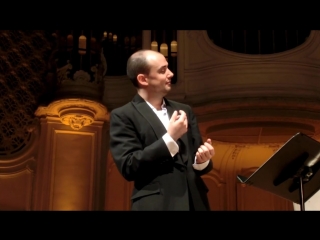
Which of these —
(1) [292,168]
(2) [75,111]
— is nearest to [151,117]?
(1) [292,168]

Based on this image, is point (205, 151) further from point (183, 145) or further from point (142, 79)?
point (142, 79)

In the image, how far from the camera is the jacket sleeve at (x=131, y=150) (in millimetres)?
2604

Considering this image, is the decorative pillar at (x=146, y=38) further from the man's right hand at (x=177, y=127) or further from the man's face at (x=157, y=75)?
the man's right hand at (x=177, y=127)

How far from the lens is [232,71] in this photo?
314 inches

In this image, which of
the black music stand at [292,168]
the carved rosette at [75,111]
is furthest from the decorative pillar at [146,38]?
the black music stand at [292,168]

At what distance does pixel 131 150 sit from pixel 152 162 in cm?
13

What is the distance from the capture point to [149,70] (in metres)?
2.82

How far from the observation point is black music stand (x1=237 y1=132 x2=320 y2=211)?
297 centimetres

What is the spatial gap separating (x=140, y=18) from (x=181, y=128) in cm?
47

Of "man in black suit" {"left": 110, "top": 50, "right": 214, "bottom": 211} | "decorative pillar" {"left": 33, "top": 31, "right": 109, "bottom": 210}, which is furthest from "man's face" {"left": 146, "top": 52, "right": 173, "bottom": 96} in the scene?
"decorative pillar" {"left": 33, "top": 31, "right": 109, "bottom": 210}

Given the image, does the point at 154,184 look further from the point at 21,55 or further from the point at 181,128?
the point at 21,55

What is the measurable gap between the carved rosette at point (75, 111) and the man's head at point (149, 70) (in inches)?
190
